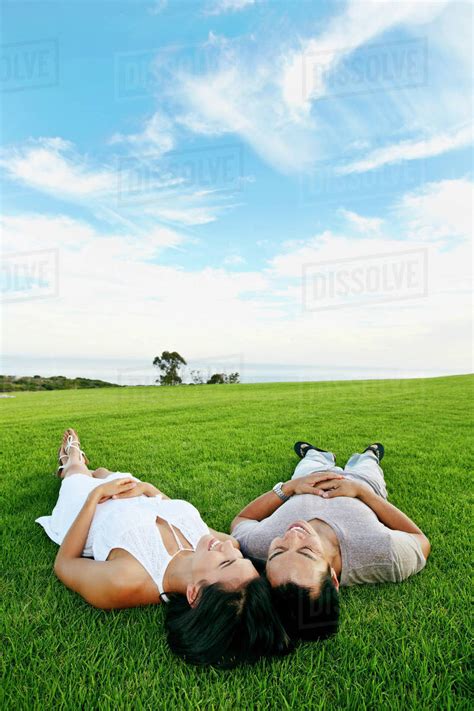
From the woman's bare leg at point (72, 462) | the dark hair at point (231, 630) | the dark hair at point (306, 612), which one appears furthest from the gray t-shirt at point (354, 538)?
the woman's bare leg at point (72, 462)

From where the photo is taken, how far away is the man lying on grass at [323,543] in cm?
217

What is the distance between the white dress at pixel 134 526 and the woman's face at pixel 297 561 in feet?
2.00

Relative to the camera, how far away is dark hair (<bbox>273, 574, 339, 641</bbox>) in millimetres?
2137

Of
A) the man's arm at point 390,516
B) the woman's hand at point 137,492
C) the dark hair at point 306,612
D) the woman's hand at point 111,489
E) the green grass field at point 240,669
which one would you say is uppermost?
the woman's hand at point 111,489

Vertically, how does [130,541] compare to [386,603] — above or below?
above

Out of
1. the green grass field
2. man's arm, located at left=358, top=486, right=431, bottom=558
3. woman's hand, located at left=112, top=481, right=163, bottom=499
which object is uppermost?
woman's hand, located at left=112, top=481, right=163, bottom=499

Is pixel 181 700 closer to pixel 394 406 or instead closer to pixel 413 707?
pixel 413 707

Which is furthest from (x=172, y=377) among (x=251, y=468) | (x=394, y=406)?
(x=251, y=468)

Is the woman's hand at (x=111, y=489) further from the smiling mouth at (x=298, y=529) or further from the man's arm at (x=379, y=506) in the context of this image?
the man's arm at (x=379, y=506)

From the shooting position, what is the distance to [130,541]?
2.62 metres

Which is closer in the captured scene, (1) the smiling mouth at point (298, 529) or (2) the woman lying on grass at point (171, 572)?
(2) the woman lying on grass at point (171, 572)

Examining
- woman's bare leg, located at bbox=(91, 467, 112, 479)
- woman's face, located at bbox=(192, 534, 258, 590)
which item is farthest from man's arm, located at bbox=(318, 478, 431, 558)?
woman's bare leg, located at bbox=(91, 467, 112, 479)

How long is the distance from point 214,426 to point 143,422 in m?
1.71

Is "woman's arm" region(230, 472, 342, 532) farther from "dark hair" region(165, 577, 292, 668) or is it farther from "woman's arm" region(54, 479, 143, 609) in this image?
"dark hair" region(165, 577, 292, 668)
